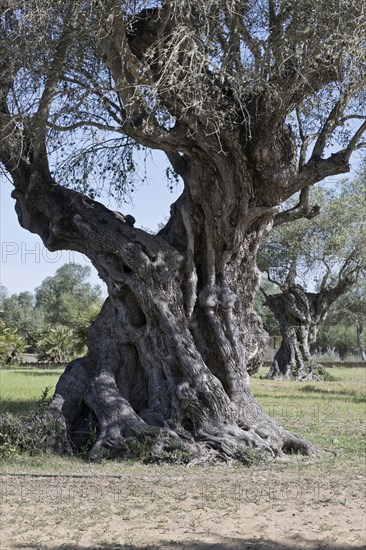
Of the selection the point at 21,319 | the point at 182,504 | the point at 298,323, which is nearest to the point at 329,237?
the point at 298,323

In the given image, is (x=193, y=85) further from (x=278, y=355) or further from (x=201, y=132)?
(x=278, y=355)

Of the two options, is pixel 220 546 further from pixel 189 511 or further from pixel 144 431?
pixel 144 431

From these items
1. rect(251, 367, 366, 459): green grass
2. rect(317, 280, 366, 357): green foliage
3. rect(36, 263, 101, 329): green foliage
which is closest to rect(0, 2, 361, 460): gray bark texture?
rect(251, 367, 366, 459): green grass

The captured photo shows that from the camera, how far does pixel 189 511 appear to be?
277 inches

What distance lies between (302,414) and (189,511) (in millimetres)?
9595

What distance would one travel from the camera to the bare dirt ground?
239 inches

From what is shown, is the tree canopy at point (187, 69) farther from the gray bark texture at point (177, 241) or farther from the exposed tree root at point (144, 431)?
the exposed tree root at point (144, 431)

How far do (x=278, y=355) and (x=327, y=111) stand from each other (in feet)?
68.5

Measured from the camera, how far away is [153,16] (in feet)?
35.0

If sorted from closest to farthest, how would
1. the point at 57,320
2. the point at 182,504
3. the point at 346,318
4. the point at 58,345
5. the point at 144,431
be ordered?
the point at 182,504, the point at 144,431, the point at 58,345, the point at 346,318, the point at 57,320

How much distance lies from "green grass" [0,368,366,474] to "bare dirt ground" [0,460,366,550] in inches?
33.9

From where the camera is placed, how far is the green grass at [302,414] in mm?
9555

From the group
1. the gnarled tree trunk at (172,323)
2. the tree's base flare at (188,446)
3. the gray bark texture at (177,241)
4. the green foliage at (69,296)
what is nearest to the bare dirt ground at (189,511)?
the tree's base flare at (188,446)

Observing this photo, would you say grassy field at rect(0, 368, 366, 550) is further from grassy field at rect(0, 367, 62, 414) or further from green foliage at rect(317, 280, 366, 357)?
green foliage at rect(317, 280, 366, 357)
